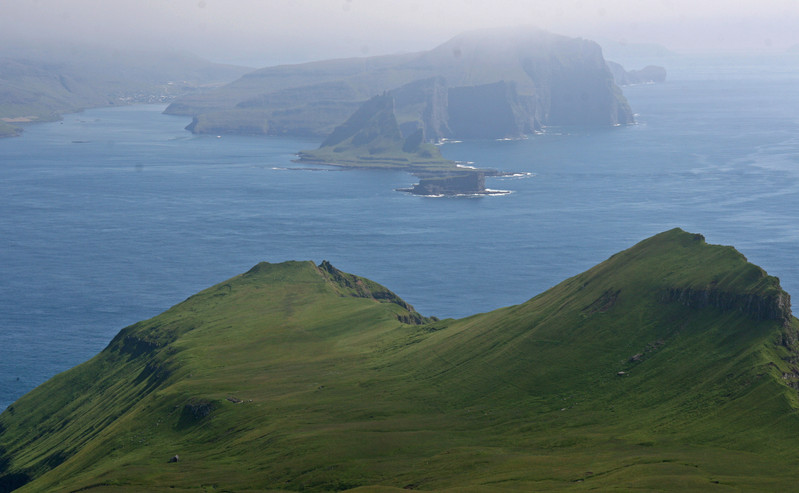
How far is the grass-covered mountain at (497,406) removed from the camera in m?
103

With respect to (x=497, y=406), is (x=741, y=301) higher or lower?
higher

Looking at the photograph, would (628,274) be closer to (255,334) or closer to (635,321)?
(635,321)

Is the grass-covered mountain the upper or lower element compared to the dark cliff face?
lower

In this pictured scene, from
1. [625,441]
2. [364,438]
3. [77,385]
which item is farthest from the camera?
[77,385]

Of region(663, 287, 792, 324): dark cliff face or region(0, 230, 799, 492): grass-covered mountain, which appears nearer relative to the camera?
region(0, 230, 799, 492): grass-covered mountain

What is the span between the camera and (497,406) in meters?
127

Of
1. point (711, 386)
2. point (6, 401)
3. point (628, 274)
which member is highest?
point (628, 274)

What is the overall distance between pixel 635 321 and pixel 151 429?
241 feet

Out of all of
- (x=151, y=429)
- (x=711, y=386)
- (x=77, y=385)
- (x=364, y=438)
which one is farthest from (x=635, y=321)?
(x=77, y=385)

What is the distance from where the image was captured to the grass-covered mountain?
→ 103438mm

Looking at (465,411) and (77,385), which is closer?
(465,411)

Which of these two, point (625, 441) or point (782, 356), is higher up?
point (782, 356)

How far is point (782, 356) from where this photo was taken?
11431 cm

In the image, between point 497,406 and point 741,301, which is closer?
point 741,301
